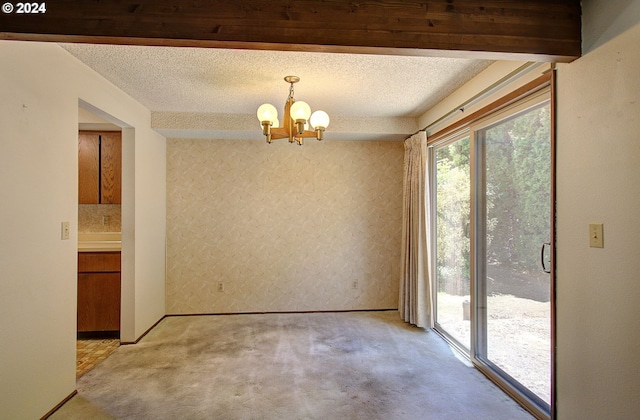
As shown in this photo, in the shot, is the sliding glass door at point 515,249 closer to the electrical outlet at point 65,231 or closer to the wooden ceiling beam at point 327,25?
the wooden ceiling beam at point 327,25

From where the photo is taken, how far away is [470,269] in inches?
120

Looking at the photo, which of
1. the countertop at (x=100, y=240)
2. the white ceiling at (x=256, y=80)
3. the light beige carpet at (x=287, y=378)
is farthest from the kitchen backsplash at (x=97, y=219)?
the light beige carpet at (x=287, y=378)

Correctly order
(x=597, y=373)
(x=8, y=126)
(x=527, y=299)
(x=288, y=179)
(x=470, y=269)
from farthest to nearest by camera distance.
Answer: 1. (x=288, y=179)
2. (x=470, y=269)
3. (x=527, y=299)
4. (x=8, y=126)
5. (x=597, y=373)

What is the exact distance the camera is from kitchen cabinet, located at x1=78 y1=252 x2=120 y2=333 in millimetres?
3684

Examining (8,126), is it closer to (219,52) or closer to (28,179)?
(28,179)

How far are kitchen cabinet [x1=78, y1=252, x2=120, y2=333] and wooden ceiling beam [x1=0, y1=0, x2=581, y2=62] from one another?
258cm

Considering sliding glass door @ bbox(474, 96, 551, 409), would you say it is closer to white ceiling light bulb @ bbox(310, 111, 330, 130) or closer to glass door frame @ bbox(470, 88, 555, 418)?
glass door frame @ bbox(470, 88, 555, 418)

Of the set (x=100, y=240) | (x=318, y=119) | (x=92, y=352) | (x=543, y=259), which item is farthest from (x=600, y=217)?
(x=100, y=240)

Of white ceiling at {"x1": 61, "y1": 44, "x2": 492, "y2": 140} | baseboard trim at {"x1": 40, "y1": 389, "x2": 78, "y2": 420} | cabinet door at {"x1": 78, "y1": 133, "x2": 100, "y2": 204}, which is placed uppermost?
white ceiling at {"x1": 61, "y1": 44, "x2": 492, "y2": 140}

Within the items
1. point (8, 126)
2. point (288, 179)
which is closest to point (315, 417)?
point (8, 126)

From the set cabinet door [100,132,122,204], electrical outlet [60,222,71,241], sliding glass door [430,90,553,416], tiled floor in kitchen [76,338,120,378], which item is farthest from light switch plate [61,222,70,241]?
sliding glass door [430,90,553,416]

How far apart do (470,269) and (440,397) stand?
1061 mm

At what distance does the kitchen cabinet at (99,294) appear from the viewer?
12.1 ft

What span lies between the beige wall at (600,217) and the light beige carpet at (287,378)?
68 centimetres
